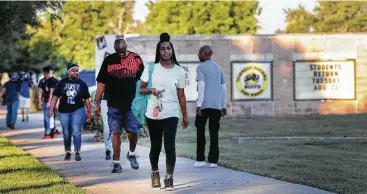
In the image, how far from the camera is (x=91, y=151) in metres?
16.9

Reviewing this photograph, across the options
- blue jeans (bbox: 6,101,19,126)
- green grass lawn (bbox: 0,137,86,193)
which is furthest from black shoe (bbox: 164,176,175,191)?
blue jeans (bbox: 6,101,19,126)

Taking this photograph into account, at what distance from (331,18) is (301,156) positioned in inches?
2592

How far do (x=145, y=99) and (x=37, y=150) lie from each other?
7410 mm

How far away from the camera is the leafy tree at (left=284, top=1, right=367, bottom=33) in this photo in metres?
74.5

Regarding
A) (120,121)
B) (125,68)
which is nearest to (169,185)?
(120,121)

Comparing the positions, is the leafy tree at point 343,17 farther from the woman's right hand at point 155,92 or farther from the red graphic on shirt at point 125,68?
the woman's right hand at point 155,92

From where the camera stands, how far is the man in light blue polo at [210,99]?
42.5 feet

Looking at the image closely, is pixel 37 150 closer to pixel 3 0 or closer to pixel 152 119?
pixel 3 0

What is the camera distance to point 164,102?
10320mm

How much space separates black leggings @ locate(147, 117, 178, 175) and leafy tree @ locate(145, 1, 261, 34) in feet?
202

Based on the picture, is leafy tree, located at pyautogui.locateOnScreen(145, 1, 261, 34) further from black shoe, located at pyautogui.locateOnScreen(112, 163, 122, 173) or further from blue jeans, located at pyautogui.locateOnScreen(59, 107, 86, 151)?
black shoe, located at pyautogui.locateOnScreen(112, 163, 122, 173)

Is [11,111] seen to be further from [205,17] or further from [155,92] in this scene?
[205,17]

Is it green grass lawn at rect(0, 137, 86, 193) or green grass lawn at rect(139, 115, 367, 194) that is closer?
green grass lawn at rect(0, 137, 86, 193)

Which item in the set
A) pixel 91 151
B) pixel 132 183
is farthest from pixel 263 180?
pixel 91 151
